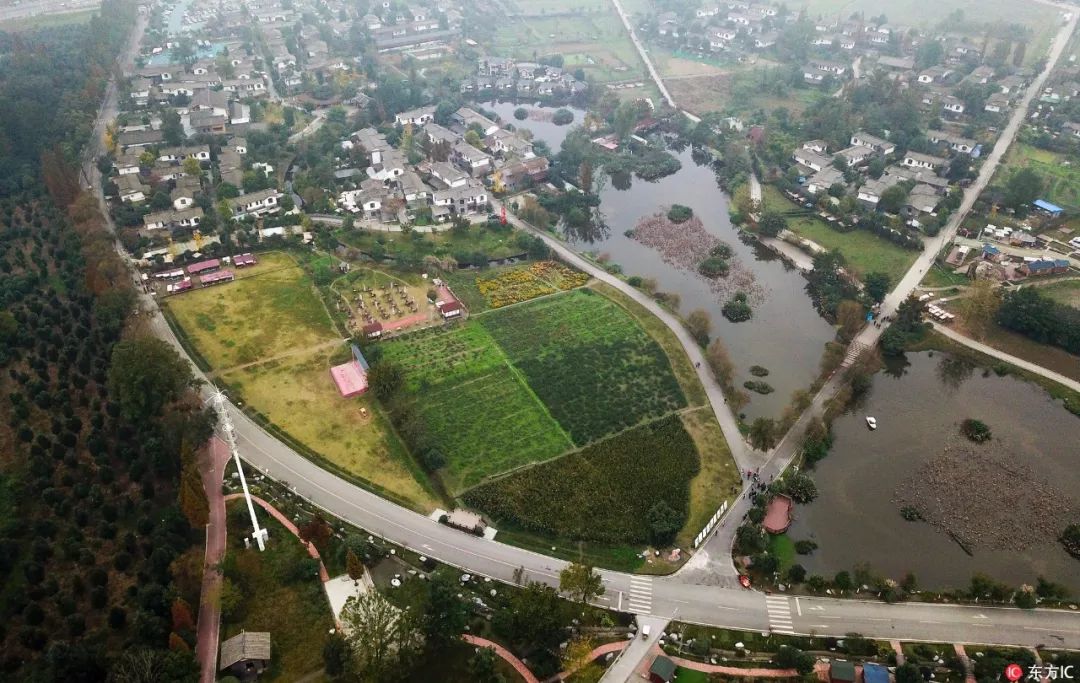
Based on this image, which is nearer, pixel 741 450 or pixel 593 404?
pixel 741 450

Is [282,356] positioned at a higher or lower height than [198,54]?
lower

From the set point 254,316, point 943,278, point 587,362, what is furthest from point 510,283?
point 943,278

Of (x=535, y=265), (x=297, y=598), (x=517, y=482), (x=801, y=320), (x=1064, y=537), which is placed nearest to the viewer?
(x=297, y=598)

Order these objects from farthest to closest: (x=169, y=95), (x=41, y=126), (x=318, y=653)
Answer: (x=169, y=95) < (x=41, y=126) < (x=318, y=653)

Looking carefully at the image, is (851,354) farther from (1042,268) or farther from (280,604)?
(280,604)

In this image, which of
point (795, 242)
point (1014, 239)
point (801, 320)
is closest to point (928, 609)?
point (801, 320)

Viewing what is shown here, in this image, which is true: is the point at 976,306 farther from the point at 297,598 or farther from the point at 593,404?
the point at 297,598
